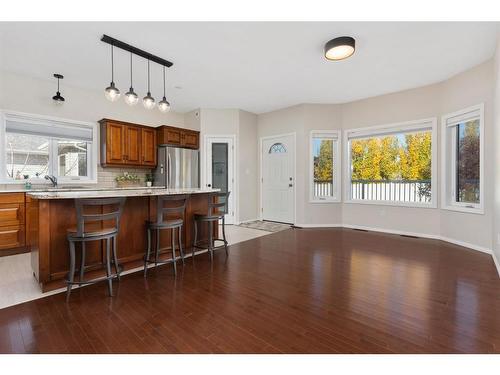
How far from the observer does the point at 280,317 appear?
1900mm

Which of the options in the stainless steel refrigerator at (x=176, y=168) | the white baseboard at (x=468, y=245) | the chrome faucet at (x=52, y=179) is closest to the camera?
the white baseboard at (x=468, y=245)

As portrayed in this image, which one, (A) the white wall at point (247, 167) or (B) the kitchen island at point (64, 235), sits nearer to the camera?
(B) the kitchen island at point (64, 235)

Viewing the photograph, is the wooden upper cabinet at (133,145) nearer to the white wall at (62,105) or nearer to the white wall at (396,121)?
the white wall at (62,105)

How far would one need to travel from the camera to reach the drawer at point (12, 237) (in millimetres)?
3418

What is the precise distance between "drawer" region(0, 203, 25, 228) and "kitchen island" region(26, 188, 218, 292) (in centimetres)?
107

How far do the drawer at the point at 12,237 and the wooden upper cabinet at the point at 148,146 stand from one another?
2331 millimetres

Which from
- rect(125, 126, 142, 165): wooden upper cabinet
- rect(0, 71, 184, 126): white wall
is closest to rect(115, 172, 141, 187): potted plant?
rect(125, 126, 142, 165): wooden upper cabinet

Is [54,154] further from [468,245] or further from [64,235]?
[468,245]

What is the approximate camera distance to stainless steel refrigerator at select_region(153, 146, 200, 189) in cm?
522

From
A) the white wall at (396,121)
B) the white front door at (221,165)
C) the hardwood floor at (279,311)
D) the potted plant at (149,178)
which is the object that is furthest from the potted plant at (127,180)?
the white wall at (396,121)

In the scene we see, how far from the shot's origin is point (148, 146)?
5328mm

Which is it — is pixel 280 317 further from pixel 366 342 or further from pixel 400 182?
pixel 400 182

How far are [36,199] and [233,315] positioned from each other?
7.06ft

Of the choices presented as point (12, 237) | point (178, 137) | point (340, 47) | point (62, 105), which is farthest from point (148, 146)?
point (340, 47)
